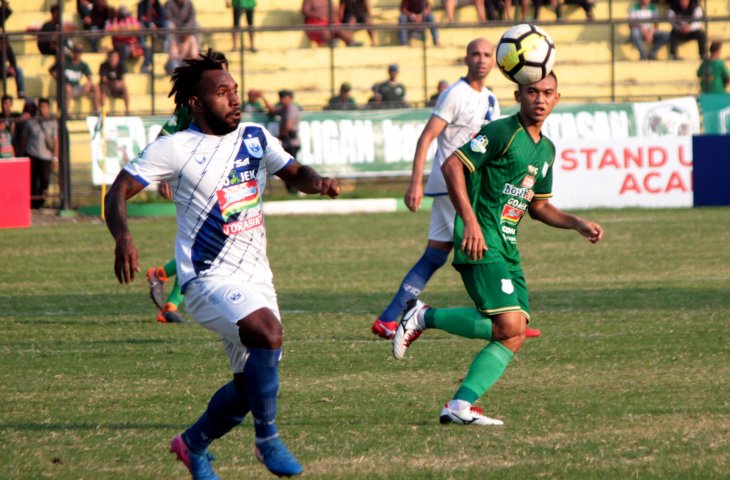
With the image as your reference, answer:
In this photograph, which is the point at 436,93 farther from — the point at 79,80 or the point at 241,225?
the point at 241,225

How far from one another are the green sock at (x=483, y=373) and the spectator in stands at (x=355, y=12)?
21479 mm

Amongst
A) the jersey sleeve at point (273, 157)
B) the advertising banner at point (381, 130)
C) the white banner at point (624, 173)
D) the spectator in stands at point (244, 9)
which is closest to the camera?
the jersey sleeve at point (273, 157)

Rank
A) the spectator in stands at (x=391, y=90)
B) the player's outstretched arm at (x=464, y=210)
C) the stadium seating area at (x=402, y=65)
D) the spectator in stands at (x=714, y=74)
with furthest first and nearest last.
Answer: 1. the stadium seating area at (x=402, y=65)
2. the spectator in stands at (x=714, y=74)
3. the spectator in stands at (x=391, y=90)
4. the player's outstretched arm at (x=464, y=210)

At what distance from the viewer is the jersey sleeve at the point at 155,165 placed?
5496mm

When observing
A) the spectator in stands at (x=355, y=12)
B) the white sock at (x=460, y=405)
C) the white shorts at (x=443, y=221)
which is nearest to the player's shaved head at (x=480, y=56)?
the white shorts at (x=443, y=221)

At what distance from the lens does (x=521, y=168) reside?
6.72 meters

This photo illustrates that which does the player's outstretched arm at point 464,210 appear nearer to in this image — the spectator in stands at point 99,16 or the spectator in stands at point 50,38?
the spectator in stands at point 50,38

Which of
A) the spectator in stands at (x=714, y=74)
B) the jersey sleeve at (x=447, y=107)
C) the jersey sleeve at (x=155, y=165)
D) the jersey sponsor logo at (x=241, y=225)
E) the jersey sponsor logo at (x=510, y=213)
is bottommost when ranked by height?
the jersey sponsor logo at (x=510, y=213)

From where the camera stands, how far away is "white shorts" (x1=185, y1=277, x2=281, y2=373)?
537cm

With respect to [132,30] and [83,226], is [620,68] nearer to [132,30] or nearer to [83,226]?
[132,30]

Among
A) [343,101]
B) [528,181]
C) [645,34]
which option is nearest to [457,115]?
[528,181]

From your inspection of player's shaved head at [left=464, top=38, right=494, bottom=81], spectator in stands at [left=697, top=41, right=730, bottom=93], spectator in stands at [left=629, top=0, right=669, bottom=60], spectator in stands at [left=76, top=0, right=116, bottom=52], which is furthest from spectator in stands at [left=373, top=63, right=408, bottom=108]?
player's shaved head at [left=464, top=38, right=494, bottom=81]

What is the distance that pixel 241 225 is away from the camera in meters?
5.59

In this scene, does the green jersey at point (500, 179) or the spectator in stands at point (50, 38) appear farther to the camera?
the spectator in stands at point (50, 38)
